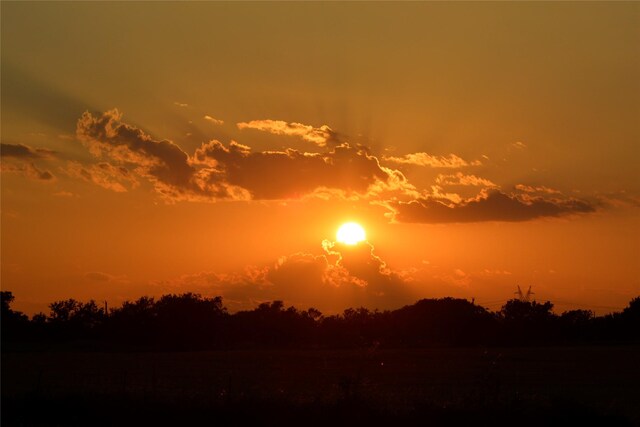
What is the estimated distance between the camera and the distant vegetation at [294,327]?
85.8 metres

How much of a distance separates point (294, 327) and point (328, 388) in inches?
2390

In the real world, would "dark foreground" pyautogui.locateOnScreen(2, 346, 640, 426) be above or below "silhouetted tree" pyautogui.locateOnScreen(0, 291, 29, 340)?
below

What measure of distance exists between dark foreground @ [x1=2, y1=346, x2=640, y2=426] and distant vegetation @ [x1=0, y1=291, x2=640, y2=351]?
18934mm

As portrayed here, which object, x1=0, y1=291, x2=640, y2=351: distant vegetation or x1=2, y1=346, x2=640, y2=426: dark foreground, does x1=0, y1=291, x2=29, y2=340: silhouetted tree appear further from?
x1=2, y1=346, x2=640, y2=426: dark foreground

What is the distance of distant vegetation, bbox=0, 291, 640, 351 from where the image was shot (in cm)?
8581

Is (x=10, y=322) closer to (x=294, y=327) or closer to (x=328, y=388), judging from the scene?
(x=294, y=327)

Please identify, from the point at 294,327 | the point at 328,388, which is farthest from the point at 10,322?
the point at 328,388

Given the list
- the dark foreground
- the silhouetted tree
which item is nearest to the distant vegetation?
the silhouetted tree

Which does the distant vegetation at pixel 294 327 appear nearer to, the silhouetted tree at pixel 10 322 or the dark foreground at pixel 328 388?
the silhouetted tree at pixel 10 322

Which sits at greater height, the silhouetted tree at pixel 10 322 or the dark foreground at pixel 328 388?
the silhouetted tree at pixel 10 322

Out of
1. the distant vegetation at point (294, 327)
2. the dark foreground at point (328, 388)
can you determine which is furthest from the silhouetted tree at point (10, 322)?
the dark foreground at point (328, 388)

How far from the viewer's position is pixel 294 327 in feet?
321

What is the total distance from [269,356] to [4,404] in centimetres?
3980

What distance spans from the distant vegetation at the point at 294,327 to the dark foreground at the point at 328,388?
18934mm
